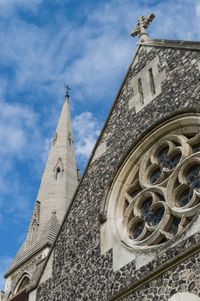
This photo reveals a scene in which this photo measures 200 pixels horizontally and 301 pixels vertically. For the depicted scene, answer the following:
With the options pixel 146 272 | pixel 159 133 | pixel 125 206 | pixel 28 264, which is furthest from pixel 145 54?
pixel 28 264

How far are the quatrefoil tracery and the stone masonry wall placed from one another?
0.53m

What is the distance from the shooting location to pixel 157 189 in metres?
9.57

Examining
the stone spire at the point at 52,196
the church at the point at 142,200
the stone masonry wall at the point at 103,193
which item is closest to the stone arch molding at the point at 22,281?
the stone spire at the point at 52,196

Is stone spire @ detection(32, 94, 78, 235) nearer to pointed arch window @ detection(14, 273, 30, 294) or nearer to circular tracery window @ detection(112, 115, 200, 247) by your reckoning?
pointed arch window @ detection(14, 273, 30, 294)

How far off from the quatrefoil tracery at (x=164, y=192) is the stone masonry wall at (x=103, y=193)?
53cm

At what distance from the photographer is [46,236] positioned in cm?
2062

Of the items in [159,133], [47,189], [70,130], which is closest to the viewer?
Answer: [159,133]

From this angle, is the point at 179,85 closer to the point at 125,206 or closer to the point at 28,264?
the point at 125,206

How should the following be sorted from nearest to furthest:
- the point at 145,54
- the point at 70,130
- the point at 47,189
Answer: the point at 145,54
the point at 47,189
the point at 70,130

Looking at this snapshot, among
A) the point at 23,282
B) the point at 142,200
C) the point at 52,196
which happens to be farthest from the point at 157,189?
the point at 52,196

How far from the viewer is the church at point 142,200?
8.31 m

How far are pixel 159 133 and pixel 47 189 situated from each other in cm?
1464

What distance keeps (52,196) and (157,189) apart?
14500 mm

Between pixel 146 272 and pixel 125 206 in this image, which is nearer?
pixel 146 272
